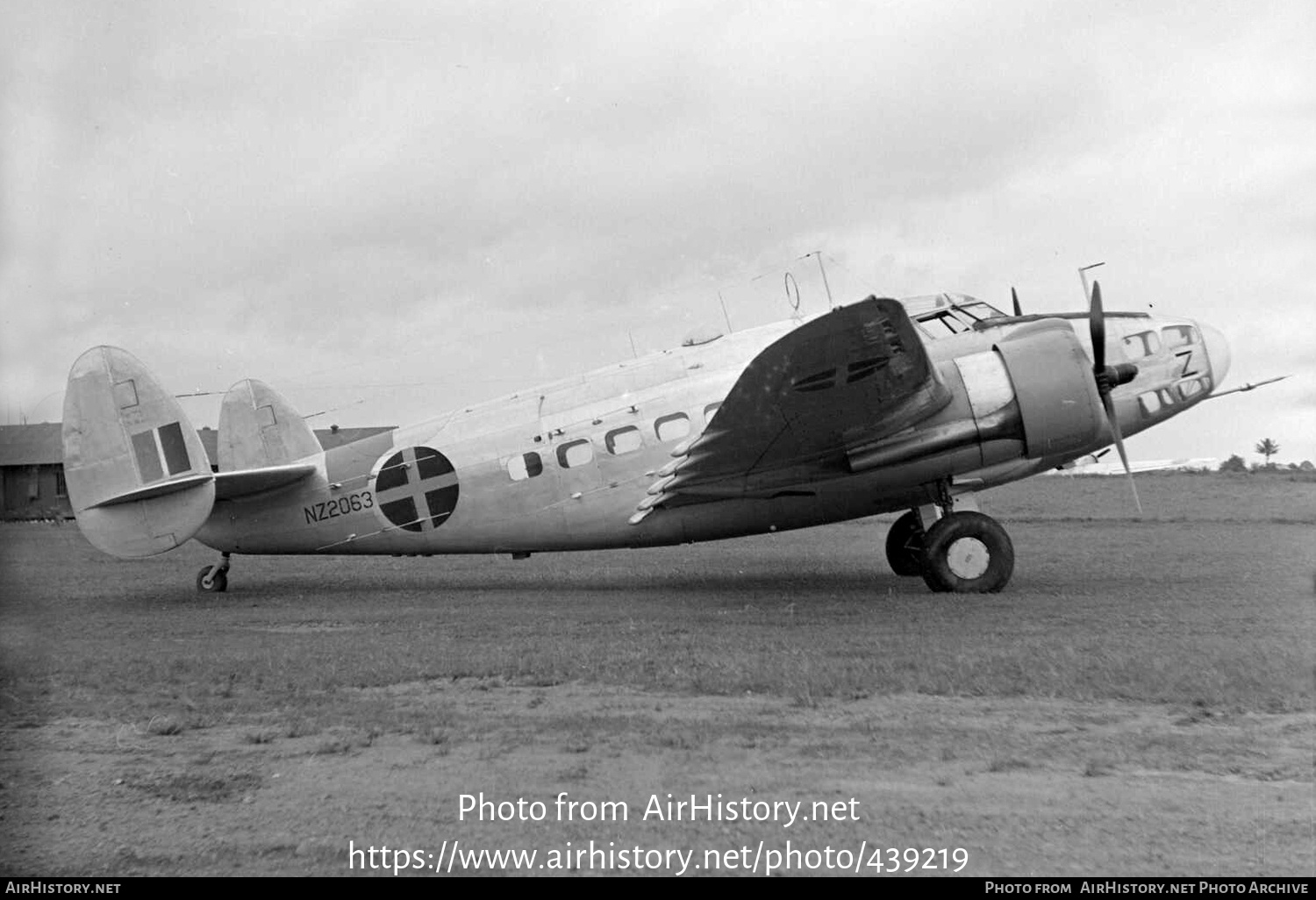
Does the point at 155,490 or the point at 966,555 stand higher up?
the point at 155,490

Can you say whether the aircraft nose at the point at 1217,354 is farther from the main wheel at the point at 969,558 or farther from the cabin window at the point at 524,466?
the cabin window at the point at 524,466

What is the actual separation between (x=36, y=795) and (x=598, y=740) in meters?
2.55

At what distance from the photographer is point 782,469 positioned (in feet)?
36.6

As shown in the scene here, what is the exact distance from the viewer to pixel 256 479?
12.9m

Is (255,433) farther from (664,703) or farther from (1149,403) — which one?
(1149,403)

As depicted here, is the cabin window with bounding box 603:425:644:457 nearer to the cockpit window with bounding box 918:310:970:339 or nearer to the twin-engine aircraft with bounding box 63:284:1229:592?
the twin-engine aircraft with bounding box 63:284:1229:592

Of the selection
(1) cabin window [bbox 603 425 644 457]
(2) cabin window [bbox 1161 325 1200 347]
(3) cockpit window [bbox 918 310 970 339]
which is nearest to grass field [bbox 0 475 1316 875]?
(1) cabin window [bbox 603 425 644 457]

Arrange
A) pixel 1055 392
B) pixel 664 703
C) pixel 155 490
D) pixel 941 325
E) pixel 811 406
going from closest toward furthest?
pixel 664 703 < pixel 811 406 < pixel 1055 392 < pixel 941 325 < pixel 155 490

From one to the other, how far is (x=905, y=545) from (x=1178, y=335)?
395cm

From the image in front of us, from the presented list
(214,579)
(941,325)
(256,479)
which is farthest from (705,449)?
(214,579)

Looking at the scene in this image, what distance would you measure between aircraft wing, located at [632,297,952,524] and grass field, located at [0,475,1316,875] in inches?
54.0

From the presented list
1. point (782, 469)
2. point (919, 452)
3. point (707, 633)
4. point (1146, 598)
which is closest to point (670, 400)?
point (782, 469)

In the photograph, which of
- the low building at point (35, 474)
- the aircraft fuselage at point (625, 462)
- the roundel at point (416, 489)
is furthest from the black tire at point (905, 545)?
the low building at point (35, 474)
